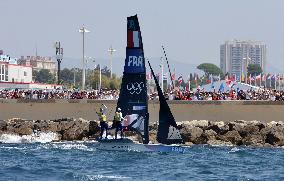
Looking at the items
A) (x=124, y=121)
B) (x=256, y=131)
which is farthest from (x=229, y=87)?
(x=124, y=121)

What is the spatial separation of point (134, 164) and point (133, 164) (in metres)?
0.04

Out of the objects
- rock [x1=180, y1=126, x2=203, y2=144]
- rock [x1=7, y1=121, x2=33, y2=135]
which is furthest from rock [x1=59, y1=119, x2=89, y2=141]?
rock [x1=180, y1=126, x2=203, y2=144]

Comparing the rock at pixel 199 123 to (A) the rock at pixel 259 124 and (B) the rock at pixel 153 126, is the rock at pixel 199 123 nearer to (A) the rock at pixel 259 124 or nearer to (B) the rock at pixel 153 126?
(B) the rock at pixel 153 126

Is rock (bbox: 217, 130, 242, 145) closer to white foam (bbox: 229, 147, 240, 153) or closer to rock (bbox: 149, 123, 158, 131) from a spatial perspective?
rock (bbox: 149, 123, 158, 131)

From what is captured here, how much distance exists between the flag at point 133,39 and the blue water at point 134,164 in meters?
5.43

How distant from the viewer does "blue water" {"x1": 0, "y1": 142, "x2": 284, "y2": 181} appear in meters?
38.0

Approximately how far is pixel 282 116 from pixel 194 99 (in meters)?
6.12

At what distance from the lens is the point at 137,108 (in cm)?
5156

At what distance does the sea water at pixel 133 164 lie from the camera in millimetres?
38000

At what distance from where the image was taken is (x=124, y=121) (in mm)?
51438

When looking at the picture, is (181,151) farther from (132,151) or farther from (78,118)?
(78,118)

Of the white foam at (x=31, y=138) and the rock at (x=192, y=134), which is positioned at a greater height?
the rock at (x=192, y=134)

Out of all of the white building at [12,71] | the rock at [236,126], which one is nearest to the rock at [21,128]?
the rock at [236,126]

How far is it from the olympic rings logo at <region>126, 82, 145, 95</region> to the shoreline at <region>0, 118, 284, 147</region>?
820cm
